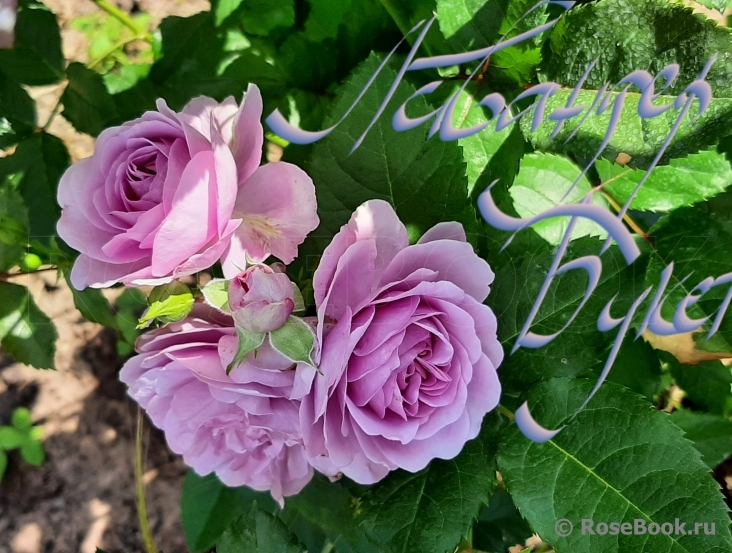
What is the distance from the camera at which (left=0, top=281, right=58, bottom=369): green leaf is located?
2.23 feet

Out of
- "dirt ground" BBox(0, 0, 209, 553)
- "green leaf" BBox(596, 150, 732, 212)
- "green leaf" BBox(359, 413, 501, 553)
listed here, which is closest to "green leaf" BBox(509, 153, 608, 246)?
"green leaf" BBox(596, 150, 732, 212)

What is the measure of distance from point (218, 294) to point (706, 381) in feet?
2.52

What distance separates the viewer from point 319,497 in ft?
2.47

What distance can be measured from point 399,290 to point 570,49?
32cm

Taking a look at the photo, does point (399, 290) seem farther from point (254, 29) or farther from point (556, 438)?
point (254, 29)

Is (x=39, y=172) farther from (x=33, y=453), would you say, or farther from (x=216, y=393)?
(x=33, y=453)

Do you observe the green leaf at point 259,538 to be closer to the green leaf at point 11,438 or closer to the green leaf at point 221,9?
the green leaf at point 221,9

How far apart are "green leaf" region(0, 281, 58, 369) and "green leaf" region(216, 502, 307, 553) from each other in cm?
32

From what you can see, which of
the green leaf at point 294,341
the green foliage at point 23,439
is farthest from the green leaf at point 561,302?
the green foliage at point 23,439

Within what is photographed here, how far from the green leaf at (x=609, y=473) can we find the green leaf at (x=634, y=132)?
0.21m

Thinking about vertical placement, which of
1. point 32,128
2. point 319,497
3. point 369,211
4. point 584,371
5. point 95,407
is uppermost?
point 369,211

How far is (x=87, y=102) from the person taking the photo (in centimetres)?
69

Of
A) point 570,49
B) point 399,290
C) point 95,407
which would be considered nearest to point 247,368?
point 399,290
